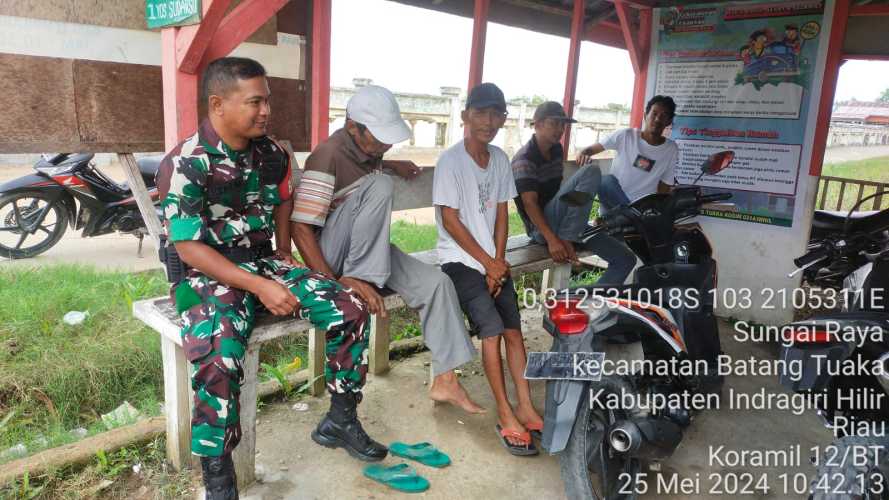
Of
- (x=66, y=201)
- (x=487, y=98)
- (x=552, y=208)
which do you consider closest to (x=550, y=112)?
(x=552, y=208)

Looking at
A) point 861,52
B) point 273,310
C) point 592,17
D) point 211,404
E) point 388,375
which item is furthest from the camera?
point 861,52

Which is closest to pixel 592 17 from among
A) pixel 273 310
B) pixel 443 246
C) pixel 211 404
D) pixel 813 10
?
pixel 813 10

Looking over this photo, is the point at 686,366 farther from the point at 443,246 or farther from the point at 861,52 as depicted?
the point at 861,52

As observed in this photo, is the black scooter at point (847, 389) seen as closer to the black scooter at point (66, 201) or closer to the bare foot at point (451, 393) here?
the bare foot at point (451, 393)

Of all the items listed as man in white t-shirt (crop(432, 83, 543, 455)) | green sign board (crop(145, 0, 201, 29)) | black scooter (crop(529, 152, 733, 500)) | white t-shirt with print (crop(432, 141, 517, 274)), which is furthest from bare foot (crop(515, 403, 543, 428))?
green sign board (crop(145, 0, 201, 29))

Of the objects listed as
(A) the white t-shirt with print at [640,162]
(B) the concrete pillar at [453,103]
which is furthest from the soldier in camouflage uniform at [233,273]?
(B) the concrete pillar at [453,103]

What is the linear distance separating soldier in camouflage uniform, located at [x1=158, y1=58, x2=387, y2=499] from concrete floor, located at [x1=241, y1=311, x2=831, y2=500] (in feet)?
0.62

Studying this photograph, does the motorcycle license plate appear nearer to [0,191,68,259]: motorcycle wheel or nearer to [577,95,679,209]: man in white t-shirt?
[577,95,679,209]: man in white t-shirt

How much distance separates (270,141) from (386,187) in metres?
0.51

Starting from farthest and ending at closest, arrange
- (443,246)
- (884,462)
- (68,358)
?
(68,358)
(443,246)
(884,462)

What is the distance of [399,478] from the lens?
8.09 ft

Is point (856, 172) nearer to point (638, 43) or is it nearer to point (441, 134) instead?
point (441, 134)

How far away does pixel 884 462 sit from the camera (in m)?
1.82

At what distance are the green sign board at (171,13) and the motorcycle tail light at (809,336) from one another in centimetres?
245
